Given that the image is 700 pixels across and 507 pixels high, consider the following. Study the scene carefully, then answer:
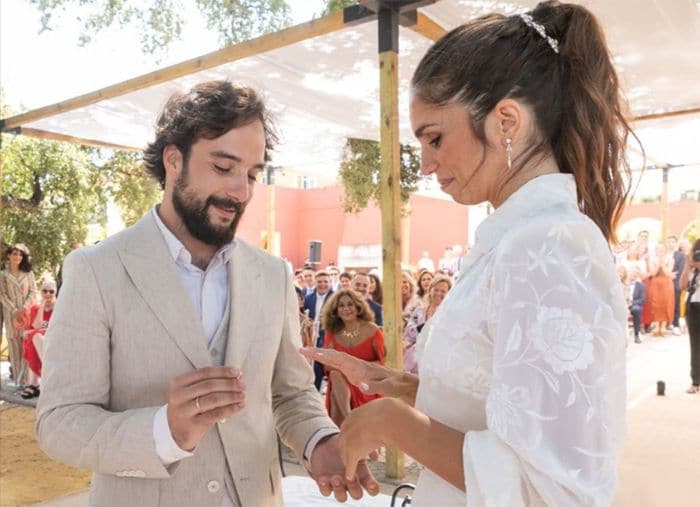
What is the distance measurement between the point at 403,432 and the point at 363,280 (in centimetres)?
740

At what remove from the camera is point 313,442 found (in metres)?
1.78

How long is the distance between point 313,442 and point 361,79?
16.9 ft

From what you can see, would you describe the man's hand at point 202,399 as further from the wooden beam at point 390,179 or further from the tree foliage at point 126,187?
the tree foliage at point 126,187

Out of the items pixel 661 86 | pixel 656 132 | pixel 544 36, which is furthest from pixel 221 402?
pixel 656 132

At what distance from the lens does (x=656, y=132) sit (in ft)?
29.5

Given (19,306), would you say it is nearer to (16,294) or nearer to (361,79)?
(16,294)

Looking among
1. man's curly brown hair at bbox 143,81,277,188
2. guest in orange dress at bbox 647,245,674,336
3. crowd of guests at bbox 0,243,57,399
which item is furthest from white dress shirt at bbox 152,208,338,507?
guest in orange dress at bbox 647,245,674,336

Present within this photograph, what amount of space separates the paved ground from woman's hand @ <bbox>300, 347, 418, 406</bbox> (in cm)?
370

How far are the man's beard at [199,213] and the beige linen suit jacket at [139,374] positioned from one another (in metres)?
0.09

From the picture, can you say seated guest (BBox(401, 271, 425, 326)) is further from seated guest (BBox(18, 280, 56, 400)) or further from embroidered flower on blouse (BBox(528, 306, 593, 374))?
embroidered flower on blouse (BBox(528, 306, 593, 374))

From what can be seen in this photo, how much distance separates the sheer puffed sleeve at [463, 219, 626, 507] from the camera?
35.5 inches

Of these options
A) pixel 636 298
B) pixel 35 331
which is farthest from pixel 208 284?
pixel 636 298

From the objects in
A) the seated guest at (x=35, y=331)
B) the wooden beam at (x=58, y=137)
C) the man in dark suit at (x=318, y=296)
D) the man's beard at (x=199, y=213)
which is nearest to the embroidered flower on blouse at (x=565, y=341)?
the man's beard at (x=199, y=213)

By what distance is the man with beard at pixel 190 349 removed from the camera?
56.1 inches
